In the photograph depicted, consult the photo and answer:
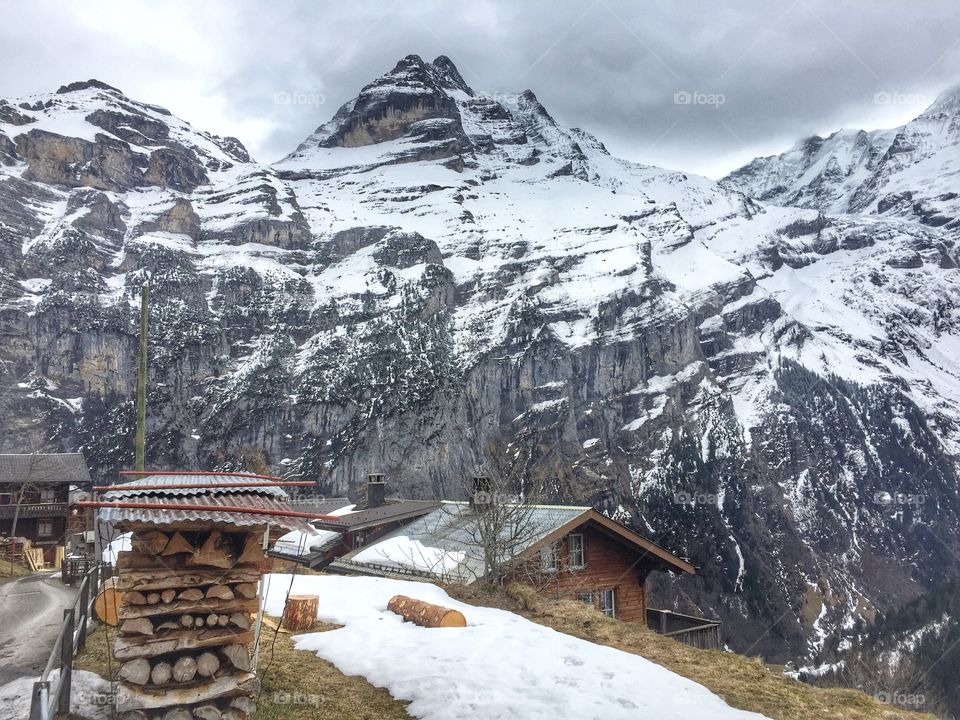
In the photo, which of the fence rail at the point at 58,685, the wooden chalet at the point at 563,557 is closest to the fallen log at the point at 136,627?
the fence rail at the point at 58,685

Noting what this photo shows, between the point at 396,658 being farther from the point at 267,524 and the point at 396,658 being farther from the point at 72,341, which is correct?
the point at 72,341

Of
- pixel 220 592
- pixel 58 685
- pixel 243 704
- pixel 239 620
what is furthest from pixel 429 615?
pixel 58 685

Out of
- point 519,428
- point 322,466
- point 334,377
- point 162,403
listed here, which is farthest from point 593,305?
point 162,403

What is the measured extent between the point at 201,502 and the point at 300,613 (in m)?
4.67

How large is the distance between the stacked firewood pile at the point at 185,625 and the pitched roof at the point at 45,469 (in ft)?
145

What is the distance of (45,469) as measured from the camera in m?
45.3

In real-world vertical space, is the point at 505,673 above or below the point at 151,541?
below

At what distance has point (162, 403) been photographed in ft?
291

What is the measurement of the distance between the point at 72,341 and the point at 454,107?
329 feet

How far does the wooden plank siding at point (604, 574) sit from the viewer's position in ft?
64.1

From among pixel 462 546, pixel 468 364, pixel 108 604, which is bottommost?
pixel 462 546

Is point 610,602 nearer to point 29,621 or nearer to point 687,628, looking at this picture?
point 687,628

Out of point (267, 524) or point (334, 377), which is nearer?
point (267, 524)

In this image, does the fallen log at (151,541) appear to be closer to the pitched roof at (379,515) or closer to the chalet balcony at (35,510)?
the pitched roof at (379,515)
